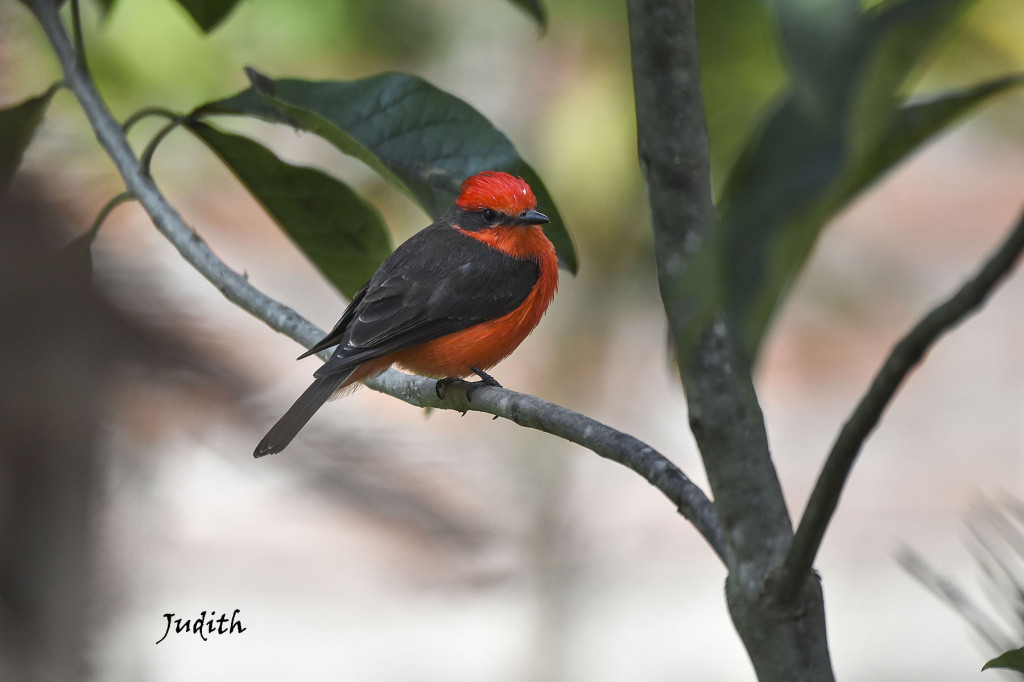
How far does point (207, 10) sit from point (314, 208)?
0.49 m

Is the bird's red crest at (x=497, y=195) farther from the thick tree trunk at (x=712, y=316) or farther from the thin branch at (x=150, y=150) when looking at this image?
the thick tree trunk at (x=712, y=316)

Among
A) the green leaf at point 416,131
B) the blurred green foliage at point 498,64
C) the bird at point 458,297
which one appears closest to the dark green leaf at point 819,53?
the green leaf at point 416,131

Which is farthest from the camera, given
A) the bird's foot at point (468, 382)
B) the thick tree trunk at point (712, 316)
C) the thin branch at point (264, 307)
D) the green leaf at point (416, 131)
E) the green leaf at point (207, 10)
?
the bird's foot at point (468, 382)

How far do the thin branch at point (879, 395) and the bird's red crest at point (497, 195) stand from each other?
2.20 m

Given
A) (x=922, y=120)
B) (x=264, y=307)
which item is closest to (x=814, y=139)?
(x=922, y=120)

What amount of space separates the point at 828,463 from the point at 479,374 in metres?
1.99

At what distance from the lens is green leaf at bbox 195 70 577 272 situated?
1910 millimetres

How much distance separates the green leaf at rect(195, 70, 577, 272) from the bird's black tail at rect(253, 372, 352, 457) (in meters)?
0.63

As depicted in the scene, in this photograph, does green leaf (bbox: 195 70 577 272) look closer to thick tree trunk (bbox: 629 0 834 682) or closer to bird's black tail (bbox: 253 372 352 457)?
bird's black tail (bbox: 253 372 352 457)

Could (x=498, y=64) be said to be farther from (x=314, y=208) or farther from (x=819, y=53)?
(x=819, y=53)

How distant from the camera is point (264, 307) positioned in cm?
185

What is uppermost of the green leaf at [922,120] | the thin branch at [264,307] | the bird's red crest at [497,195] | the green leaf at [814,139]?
the bird's red crest at [497,195]

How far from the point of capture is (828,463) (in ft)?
3.02

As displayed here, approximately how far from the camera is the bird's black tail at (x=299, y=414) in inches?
86.0
